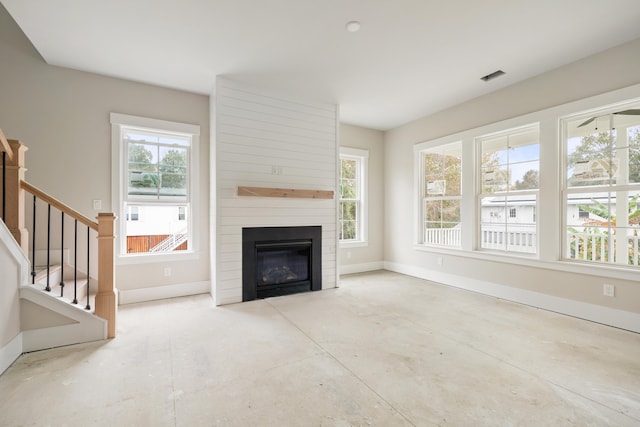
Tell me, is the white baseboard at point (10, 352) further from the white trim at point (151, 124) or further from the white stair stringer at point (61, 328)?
the white trim at point (151, 124)

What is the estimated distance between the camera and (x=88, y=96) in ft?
11.3

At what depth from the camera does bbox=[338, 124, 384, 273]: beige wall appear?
5.47 meters

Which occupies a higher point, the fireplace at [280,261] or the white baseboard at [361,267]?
the fireplace at [280,261]

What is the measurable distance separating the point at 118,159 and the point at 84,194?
561 millimetres

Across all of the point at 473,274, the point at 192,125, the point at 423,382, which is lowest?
the point at 423,382

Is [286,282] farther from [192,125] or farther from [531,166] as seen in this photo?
[531,166]

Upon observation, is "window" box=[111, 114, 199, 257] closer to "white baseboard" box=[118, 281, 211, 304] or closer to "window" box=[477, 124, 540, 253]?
"white baseboard" box=[118, 281, 211, 304]

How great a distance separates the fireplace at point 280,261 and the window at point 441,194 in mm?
2113

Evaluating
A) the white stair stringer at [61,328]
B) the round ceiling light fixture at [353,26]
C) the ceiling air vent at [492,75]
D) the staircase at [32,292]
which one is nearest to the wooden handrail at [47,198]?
the staircase at [32,292]

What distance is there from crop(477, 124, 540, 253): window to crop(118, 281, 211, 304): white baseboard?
4218mm

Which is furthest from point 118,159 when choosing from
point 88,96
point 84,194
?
point 88,96

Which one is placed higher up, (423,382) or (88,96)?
(88,96)

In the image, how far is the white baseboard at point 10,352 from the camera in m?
2.08

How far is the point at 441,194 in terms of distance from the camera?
16.2ft
